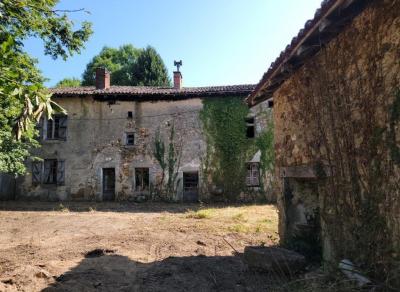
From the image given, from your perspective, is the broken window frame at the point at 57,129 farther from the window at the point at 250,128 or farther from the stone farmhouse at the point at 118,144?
the window at the point at 250,128

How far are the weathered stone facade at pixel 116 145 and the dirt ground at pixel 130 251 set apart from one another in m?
5.54

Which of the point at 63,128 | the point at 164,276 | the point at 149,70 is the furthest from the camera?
the point at 149,70

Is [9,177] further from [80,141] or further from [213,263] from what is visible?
[213,263]

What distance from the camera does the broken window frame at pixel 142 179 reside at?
714 inches

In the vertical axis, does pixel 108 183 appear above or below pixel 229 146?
below

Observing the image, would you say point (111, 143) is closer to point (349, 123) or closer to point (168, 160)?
point (168, 160)

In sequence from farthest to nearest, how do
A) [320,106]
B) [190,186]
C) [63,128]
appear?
[63,128] → [190,186] → [320,106]

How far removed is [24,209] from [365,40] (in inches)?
606

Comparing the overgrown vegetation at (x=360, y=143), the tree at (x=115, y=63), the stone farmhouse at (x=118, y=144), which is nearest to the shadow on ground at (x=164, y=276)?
the overgrown vegetation at (x=360, y=143)

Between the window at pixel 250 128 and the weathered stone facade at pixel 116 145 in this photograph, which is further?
the window at pixel 250 128

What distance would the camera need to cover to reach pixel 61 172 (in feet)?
60.5

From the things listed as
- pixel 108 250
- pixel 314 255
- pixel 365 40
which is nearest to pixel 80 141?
pixel 108 250

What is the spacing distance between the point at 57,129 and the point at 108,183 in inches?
169

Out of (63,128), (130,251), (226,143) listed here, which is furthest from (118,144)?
(130,251)
